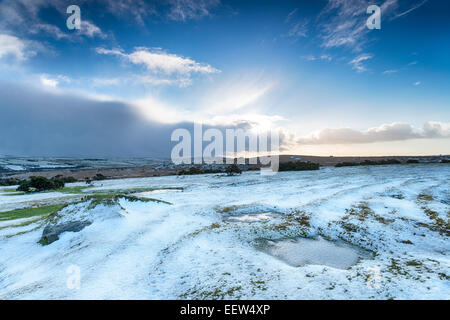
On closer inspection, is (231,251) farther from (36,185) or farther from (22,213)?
(36,185)

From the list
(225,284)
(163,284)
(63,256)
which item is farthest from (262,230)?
(63,256)

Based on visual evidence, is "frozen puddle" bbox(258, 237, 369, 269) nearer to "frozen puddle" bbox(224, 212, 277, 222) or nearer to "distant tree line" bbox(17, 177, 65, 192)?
"frozen puddle" bbox(224, 212, 277, 222)

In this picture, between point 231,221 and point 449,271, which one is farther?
point 231,221

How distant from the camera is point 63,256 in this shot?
12117 millimetres

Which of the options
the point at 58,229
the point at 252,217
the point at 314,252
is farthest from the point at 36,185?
the point at 314,252

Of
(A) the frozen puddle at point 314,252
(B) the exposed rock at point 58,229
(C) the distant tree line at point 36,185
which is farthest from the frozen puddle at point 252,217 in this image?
(C) the distant tree line at point 36,185

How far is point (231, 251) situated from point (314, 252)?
437cm

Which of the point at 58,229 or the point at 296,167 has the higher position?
the point at 296,167

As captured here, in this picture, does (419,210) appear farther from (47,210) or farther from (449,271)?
(47,210)

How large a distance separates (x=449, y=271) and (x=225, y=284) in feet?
27.5

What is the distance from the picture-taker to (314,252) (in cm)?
1125

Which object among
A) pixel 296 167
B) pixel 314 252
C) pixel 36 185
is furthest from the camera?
pixel 296 167

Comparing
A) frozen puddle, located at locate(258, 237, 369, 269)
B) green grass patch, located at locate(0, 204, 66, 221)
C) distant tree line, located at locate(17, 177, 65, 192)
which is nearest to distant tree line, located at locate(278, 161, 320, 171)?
frozen puddle, located at locate(258, 237, 369, 269)

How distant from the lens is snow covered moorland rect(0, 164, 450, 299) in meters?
7.63
